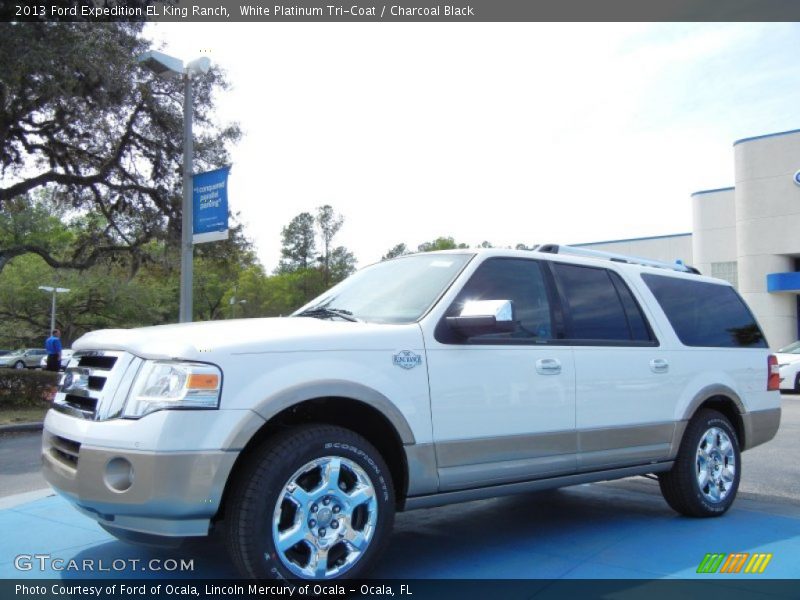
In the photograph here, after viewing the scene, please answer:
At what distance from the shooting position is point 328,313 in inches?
183

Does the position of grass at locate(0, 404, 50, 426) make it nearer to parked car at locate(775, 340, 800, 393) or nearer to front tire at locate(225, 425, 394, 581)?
front tire at locate(225, 425, 394, 581)

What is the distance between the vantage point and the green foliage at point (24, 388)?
1504 centimetres

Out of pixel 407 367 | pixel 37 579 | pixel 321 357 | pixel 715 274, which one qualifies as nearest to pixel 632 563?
pixel 407 367

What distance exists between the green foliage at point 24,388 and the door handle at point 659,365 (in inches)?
517

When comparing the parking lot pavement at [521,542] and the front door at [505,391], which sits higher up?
the front door at [505,391]

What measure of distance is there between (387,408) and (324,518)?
24.9 inches

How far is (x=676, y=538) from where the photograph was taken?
499cm

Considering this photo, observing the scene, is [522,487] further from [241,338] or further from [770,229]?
[770,229]

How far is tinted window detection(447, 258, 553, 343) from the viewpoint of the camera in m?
4.58

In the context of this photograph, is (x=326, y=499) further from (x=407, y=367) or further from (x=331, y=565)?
(x=407, y=367)

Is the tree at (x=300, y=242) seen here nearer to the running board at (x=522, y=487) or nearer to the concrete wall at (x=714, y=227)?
the concrete wall at (x=714, y=227)

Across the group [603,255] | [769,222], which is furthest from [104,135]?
[769,222]

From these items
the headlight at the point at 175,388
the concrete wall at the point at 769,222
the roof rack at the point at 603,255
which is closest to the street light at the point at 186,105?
the roof rack at the point at 603,255

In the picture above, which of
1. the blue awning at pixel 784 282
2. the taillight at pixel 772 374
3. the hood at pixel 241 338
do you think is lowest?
the taillight at pixel 772 374
